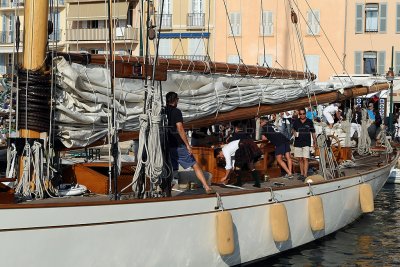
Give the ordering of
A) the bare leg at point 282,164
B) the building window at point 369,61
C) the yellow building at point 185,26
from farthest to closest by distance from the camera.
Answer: the yellow building at point 185,26 < the building window at point 369,61 < the bare leg at point 282,164

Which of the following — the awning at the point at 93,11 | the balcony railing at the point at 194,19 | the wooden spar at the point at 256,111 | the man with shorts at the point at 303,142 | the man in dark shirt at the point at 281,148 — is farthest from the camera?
the awning at the point at 93,11

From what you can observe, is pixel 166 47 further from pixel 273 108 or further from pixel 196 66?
pixel 196 66

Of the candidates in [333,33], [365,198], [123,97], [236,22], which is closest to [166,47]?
[236,22]

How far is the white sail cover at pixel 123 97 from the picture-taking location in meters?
9.91

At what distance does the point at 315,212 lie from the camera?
40.1 feet

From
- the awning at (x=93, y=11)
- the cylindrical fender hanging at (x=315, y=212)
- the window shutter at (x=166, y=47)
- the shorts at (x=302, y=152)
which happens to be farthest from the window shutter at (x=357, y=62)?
the cylindrical fender hanging at (x=315, y=212)

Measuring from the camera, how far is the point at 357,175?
1418cm

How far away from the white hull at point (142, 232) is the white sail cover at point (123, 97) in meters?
1.43

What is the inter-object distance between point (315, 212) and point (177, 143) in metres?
2.71

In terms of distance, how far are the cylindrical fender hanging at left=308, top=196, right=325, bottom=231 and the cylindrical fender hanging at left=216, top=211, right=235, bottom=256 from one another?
7.54ft

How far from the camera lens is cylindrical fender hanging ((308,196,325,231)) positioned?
39.8ft

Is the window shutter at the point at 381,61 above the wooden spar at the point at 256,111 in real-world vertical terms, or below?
above

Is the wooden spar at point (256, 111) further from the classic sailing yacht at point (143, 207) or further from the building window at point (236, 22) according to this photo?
the building window at point (236, 22)

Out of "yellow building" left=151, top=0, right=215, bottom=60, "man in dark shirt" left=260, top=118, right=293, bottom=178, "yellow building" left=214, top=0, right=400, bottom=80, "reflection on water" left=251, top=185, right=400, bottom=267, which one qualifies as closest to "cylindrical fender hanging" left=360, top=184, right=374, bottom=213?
"reflection on water" left=251, top=185, right=400, bottom=267
